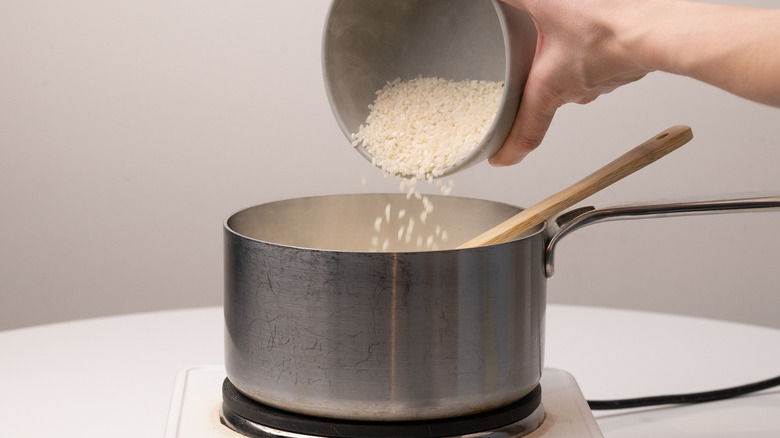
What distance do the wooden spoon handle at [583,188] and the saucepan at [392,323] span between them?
3cm

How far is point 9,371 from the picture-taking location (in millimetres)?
1217

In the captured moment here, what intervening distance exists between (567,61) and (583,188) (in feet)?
0.47

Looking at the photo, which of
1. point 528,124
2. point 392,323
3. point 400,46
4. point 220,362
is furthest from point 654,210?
point 220,362

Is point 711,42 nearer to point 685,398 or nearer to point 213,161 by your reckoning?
point 685,398

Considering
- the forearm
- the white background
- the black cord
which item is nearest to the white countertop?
the black cord

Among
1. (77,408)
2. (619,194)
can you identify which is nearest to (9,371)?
(77,408)

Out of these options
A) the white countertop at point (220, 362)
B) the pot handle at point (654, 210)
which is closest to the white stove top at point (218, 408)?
the white countertop at point (220, 362)

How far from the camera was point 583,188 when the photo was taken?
99 centimetres

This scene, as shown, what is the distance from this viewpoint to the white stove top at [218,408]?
3.19ft

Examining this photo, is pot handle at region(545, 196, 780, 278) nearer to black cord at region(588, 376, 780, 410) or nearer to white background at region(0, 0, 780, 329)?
black cord at region(588, 376, 780, 410)

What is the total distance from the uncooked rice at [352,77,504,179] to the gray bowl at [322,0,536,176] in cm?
2

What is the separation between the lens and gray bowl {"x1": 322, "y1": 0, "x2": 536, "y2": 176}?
Result: 1162 mm

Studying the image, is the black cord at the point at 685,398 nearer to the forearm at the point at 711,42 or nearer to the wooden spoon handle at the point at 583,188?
the wooden spoon handle at the point at 583,188

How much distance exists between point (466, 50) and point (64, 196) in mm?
2074
